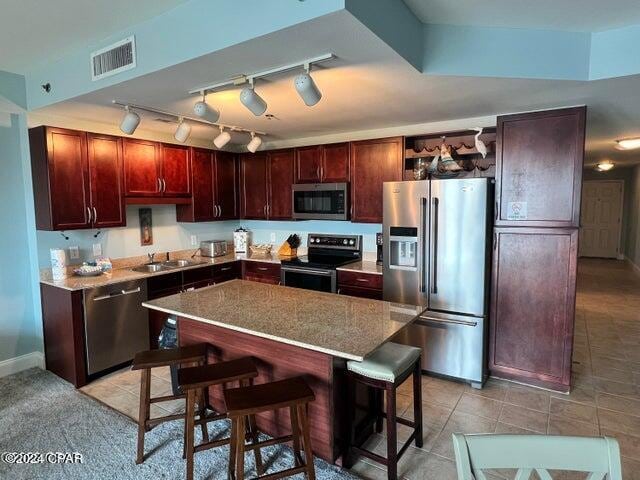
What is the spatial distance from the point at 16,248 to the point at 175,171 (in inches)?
62.3

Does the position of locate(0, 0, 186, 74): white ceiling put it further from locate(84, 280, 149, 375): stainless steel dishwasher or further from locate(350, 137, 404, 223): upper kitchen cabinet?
locate(350, 137, 404, 223): upper kitchen cabinet

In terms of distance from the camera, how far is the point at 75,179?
331 centimetres

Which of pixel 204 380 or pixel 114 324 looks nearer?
pixel 204 380

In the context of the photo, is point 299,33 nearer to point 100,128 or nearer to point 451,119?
point 451,119

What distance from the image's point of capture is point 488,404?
286cm

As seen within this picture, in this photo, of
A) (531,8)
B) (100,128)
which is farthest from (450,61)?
(100,128)

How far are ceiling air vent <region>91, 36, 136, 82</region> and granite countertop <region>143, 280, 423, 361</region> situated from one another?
4.87 feet

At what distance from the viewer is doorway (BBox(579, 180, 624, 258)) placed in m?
9.29

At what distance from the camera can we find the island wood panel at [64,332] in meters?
3.10

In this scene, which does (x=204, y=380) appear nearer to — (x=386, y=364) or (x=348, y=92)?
(x=386, y=364)

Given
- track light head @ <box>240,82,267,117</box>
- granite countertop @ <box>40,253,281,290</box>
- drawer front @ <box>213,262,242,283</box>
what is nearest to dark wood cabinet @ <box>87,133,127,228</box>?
granite countertop @ <box>40,253,281,290</box>

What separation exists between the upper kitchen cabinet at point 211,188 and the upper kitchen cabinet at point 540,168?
3078 millimetres

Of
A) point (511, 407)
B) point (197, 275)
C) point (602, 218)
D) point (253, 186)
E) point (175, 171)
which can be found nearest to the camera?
point (511, 407)

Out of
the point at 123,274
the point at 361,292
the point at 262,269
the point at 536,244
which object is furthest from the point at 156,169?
the point at 536,244
